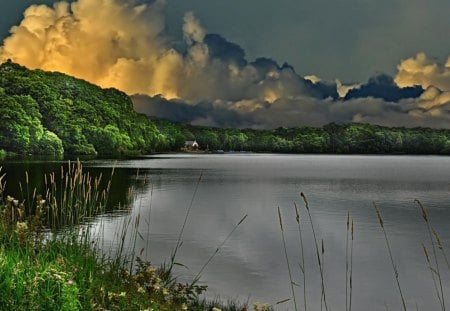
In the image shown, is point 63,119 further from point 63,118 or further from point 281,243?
point 281,243

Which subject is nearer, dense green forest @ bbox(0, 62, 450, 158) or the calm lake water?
the calm lake water

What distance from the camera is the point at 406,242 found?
22.0 metres

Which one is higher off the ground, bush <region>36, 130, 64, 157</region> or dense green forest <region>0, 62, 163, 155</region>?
dense green forest <region>0, 62, 163, 155</region>

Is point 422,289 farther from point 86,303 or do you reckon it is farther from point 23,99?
point 23,99

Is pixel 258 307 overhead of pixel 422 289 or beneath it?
overhead

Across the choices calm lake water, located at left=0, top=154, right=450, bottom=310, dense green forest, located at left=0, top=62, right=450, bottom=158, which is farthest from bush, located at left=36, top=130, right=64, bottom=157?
calm lake water, located at left=0, top=154, right=450, bottom=310

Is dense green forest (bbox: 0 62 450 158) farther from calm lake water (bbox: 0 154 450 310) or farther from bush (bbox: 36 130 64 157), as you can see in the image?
calm lake water (bbox: 0 154 450 310)

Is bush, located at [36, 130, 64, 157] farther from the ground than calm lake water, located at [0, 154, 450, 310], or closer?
farther from the ground

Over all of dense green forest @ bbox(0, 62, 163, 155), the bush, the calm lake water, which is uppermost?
dense green forest @ bbox(0, 62, 163, 155)

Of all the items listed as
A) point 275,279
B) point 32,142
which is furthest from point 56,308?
point 32,142

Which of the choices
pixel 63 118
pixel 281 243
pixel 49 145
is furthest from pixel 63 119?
pixel 281 243

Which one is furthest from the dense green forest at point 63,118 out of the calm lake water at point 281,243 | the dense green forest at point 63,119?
the calm lake water at point 281,243

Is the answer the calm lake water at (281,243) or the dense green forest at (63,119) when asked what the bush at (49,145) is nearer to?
the dense green forest at (63,119)

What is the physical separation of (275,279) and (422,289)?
13.0ft
